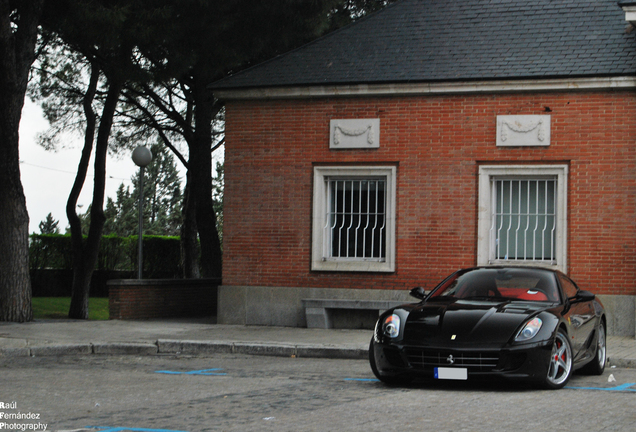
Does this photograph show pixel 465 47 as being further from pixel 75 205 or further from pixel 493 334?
pixel 75 205

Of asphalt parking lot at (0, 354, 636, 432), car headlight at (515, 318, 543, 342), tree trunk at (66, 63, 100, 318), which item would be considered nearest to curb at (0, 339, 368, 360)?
asphalt parking lot at (0, 354, 636, 432)

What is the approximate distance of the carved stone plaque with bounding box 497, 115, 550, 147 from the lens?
14172 mm

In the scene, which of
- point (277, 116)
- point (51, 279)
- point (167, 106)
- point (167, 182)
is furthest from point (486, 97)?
point (167, 182)

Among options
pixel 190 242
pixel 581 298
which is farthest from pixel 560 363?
pixel 190 242

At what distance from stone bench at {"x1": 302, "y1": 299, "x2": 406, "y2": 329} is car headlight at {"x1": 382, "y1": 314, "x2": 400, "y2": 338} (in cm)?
596

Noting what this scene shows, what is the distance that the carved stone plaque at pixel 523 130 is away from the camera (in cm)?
1417

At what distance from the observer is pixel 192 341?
39.7 feet

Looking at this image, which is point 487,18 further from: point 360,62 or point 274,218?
point 274,218

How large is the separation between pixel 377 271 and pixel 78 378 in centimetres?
691

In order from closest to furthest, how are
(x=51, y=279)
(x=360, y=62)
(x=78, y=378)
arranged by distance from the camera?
(x=78, y=378) < (x=360, y=62) < (x=51, y=279)

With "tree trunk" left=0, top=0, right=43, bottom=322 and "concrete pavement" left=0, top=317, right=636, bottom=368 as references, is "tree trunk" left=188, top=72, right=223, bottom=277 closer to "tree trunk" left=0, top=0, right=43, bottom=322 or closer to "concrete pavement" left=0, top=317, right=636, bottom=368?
"tree trunk" left=0, top=0, right=43, bottom=322

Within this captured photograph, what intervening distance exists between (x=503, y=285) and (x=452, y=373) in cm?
175

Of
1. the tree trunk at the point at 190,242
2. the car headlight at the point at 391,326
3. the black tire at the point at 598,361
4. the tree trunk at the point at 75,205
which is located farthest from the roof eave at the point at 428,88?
the tree trunk at the point at 190,242

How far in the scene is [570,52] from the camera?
571 inches
